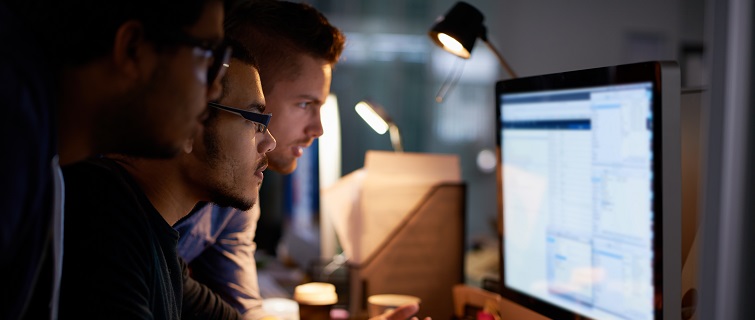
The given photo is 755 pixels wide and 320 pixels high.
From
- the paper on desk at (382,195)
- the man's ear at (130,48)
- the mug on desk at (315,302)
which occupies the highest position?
the man's ear at (130,48)

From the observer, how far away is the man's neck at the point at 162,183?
106cm

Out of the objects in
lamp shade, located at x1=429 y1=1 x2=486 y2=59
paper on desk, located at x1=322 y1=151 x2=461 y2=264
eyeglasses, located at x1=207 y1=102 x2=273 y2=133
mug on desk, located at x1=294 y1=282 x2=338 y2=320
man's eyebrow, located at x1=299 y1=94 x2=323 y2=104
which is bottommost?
mug on desk, located at x1=294 y1=282 x2=338 y2=320

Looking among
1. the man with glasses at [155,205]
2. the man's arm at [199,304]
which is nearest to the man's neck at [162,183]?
the man with glasses at [155,205]

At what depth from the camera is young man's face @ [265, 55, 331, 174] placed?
1471 millimetres

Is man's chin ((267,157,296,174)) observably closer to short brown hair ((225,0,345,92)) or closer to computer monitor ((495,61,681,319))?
short brown hair ((225,0,345,92))

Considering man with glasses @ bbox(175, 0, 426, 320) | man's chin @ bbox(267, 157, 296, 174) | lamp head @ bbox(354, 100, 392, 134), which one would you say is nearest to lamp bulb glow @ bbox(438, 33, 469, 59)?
man with glasses @ bbox(175, 0, 426, 320)

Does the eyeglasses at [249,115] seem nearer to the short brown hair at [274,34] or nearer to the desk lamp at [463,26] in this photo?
the short brown hair at [274,34]

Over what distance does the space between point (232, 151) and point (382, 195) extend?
578 mm

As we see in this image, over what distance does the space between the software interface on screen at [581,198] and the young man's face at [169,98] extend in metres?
0.52

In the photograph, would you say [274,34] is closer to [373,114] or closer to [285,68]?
[285,68]

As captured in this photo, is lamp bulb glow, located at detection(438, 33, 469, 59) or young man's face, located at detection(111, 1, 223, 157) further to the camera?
lamp bulb glow, located at detection(438, 33, 469, 59)

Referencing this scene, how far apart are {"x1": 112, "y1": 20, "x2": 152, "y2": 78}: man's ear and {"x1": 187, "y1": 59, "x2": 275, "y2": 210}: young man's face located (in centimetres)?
39

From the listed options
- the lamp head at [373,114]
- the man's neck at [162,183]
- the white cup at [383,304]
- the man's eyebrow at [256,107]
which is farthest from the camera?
the lamp head at [373,114]

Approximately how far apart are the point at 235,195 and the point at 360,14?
12.6 ft
